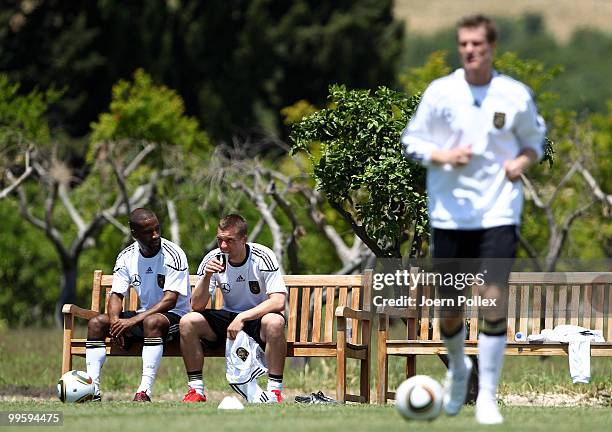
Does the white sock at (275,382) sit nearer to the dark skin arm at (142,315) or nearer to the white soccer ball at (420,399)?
the dark skin arm at (142,315)

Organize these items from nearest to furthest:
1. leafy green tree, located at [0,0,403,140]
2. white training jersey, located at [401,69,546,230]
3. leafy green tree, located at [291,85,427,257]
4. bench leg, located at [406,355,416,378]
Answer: white training jersey, located at [401,69,546,230] < leafy green tree, located at [291,85,427,257] < bench leg, located at [406,355,416,378] < leafy green tree, located at [0,0,403,140]

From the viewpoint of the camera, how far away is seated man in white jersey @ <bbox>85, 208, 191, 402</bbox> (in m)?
10.7

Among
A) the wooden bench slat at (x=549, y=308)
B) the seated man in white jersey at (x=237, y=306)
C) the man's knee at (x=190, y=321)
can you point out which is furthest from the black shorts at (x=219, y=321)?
the wooden bench slat at (x=549, y=308)

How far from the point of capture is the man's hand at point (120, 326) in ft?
35.5

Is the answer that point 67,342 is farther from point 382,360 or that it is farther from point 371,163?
point 371,163

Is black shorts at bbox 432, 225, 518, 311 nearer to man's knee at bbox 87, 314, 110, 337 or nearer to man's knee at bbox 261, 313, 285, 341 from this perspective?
man's knee at bbox 261, 313, 285, 341

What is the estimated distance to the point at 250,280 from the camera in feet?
35.5

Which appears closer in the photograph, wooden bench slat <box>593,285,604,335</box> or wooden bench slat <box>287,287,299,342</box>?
wooden bench slat <box>287,287,299,342</box>

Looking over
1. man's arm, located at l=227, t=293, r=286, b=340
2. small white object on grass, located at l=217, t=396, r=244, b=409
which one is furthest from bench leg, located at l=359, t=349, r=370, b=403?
small white object on grass, located at l=217, t=396, r=244, b=409

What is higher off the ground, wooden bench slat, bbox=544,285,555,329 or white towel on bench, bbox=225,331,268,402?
wooden bench slat, bbox=544,285,555,329

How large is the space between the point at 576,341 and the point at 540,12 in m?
99.9

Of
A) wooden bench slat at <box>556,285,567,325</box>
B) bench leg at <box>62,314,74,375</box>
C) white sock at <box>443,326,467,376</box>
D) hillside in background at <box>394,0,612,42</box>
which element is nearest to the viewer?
white sock at <box>443,326,467,376</box>

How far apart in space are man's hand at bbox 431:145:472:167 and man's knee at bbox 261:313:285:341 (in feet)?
11.7

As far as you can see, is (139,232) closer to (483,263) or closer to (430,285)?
(430,285)
